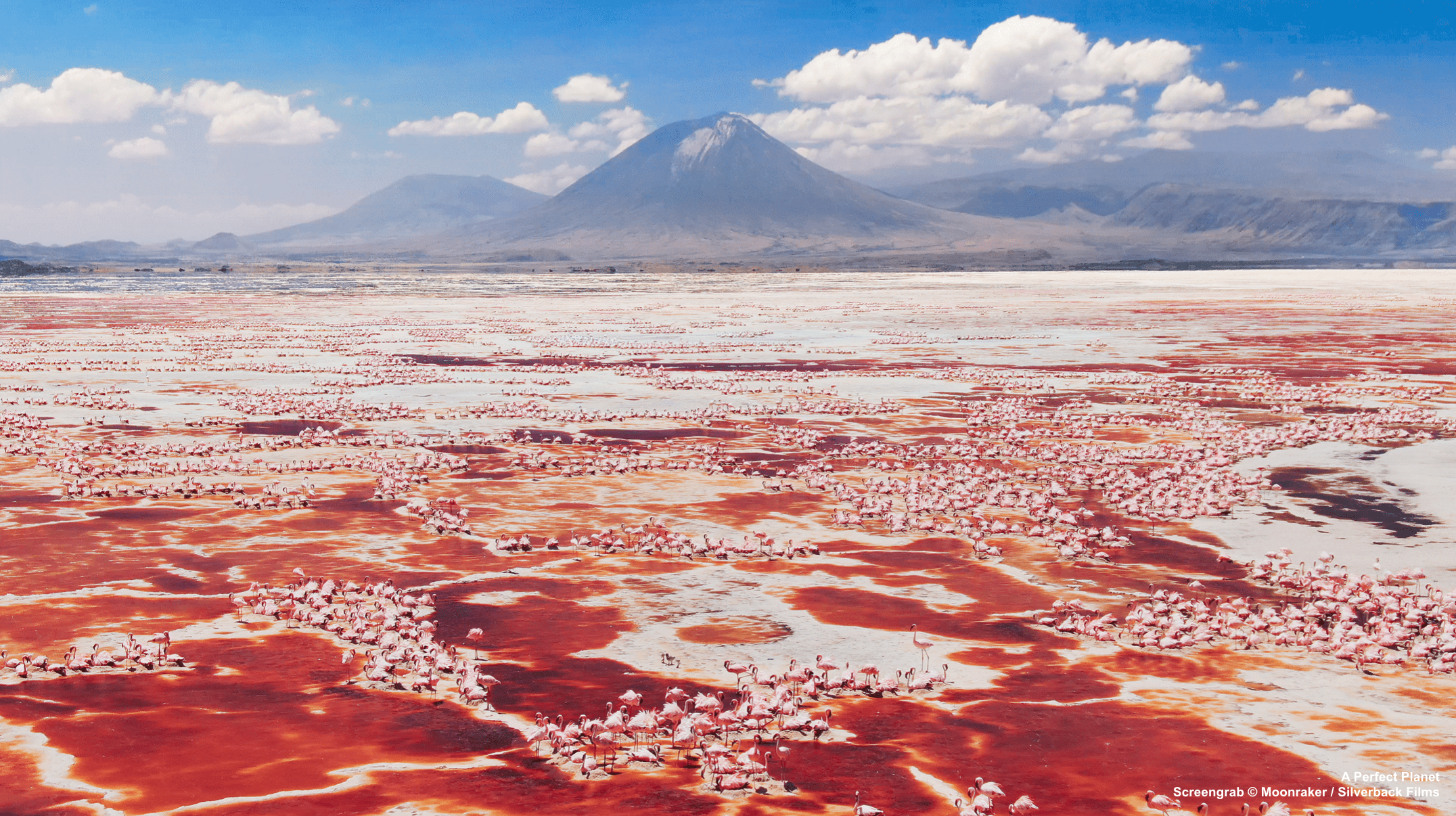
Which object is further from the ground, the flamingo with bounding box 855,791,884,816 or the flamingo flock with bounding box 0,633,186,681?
the flamingo with bounding box 855,791,884,816

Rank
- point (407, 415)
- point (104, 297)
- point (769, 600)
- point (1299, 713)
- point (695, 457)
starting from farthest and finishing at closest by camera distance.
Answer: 1. point (104, 297)
2. point (407, 415)
3. point (695, 457)
4. point (769, 600)
5. point (1299, 713)

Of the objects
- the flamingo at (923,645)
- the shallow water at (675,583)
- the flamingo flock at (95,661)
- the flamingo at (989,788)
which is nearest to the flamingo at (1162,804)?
the shallow water at (675,583)

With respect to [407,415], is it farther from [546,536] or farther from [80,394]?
[546,536]

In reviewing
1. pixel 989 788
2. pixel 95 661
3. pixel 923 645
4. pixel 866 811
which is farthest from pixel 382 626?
pixel 989 788

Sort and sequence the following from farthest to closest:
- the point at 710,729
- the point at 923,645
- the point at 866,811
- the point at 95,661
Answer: the point at 923,645, the point at 95,661, the point at 710,729, the point at 866,811

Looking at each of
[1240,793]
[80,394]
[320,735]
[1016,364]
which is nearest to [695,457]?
[320,735]

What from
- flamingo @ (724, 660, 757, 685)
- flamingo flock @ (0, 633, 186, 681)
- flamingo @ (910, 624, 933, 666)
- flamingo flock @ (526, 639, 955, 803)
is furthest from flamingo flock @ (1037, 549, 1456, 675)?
flamingo flock @ (0, 633, 186, 681)

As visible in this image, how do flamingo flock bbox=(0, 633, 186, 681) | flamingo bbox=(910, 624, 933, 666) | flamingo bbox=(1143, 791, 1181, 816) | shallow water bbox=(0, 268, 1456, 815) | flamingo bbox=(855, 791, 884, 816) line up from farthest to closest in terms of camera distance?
1. flamingo bbox=(910, 624, 933, 666)
2. flamingo flock bbox=(0, 633, 186, 681)
3. shallow water bbox=(0, 268, 1456, 815)
4. flamingo bbox=(1143, 791, 1181, 816)
5. flamingo bbox=(855, 791, 884, 816)

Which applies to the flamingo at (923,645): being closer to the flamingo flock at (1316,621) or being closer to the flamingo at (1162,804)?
the flamingo flock at (1316,621)

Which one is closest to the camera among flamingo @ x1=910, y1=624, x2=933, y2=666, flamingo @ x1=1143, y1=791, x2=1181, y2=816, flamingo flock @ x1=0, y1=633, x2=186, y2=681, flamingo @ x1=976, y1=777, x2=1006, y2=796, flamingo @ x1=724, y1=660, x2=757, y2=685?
flamingo @ x1=1143, y1=791, x2=1181, y2=816

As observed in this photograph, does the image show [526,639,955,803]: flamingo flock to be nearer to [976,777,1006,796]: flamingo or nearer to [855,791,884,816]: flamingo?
[855,791,884,816]: flamingo

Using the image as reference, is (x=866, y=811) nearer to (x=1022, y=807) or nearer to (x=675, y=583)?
(x=1022, y=807)
